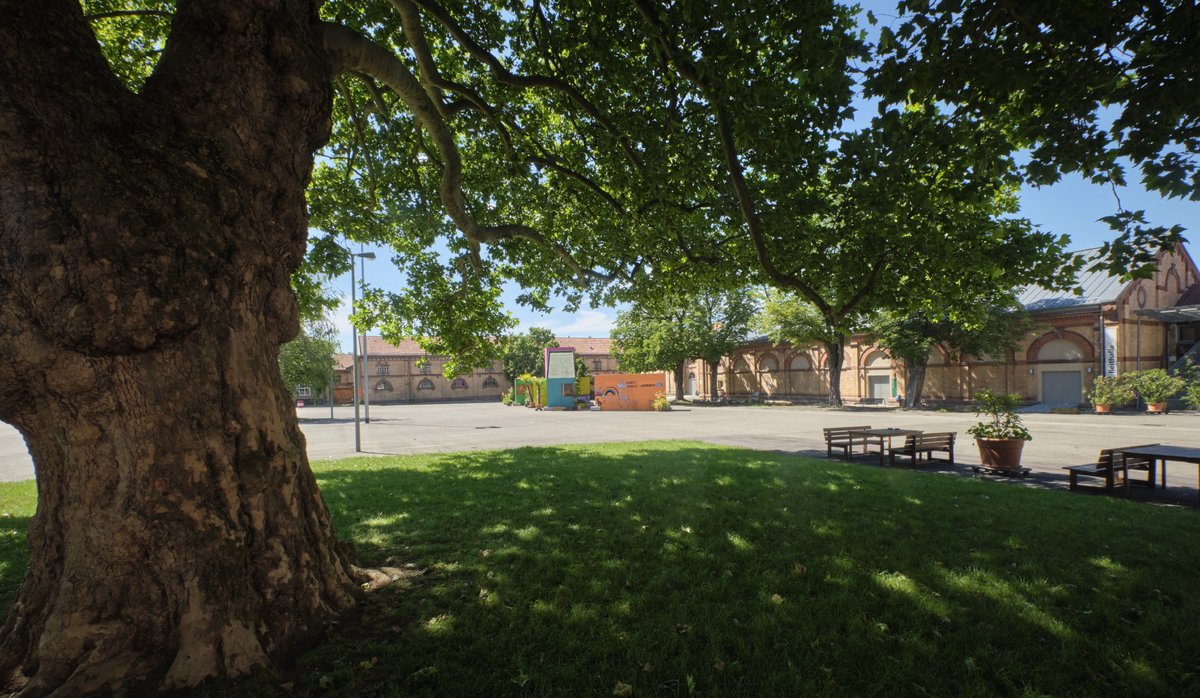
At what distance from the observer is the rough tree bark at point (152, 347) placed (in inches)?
93.7

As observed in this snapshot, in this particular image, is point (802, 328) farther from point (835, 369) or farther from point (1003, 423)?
point (1003, 423)

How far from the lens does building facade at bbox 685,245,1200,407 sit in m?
28.2

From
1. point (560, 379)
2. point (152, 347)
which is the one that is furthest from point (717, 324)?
point (152, 347)

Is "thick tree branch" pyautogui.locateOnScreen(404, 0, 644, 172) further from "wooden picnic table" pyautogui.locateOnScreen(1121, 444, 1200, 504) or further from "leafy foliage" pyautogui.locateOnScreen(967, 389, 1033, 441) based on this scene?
"wooden picnic table" pyautogui.locateOnScreen(1121, 444, 1200, 504)

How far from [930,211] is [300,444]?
776 cm

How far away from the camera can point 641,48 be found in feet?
22.4

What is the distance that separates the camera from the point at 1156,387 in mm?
24453

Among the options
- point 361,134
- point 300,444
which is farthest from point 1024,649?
point 361,134

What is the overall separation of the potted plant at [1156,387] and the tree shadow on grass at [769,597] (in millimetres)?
26249

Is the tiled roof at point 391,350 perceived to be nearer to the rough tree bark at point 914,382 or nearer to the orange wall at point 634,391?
the orange wall at point 634,391

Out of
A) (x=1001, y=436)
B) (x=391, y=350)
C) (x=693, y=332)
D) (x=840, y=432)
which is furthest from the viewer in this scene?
(x=391, y=350)

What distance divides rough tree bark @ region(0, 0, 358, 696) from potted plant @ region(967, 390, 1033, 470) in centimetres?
1100

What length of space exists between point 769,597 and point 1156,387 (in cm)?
3255

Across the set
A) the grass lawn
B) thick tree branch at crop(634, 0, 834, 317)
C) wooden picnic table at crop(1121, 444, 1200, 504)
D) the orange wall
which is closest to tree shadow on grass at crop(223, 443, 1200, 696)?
the grass lawn
